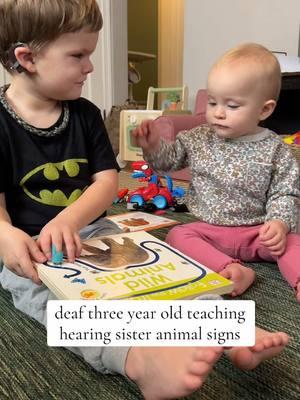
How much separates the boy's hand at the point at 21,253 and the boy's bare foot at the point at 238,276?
360mm

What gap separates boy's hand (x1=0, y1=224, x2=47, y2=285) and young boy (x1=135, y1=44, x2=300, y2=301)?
1.25 feet

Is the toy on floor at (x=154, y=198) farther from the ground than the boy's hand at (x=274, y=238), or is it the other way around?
the boy's hand at (x=274, y=238)

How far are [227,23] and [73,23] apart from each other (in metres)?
1.94

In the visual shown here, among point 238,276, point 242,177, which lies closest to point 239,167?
point 242,177

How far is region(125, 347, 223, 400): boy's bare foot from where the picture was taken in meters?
0.43

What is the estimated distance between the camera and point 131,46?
437 centimetres

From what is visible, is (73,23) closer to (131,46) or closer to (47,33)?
(47,33)

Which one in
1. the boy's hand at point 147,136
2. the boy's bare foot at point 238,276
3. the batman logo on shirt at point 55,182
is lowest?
the boy's bare foot at point 238,276

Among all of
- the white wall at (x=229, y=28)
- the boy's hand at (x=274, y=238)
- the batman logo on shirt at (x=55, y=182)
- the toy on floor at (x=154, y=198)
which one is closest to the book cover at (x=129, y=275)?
the batman logo on shirt at (x=55, y=182)

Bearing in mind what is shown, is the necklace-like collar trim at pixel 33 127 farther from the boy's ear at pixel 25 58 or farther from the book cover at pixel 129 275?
the book cover at pixel 129 275

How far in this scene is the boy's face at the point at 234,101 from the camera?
93 centimetres

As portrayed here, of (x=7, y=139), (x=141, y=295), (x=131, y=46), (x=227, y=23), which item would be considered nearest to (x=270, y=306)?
(x=141, y=295)
